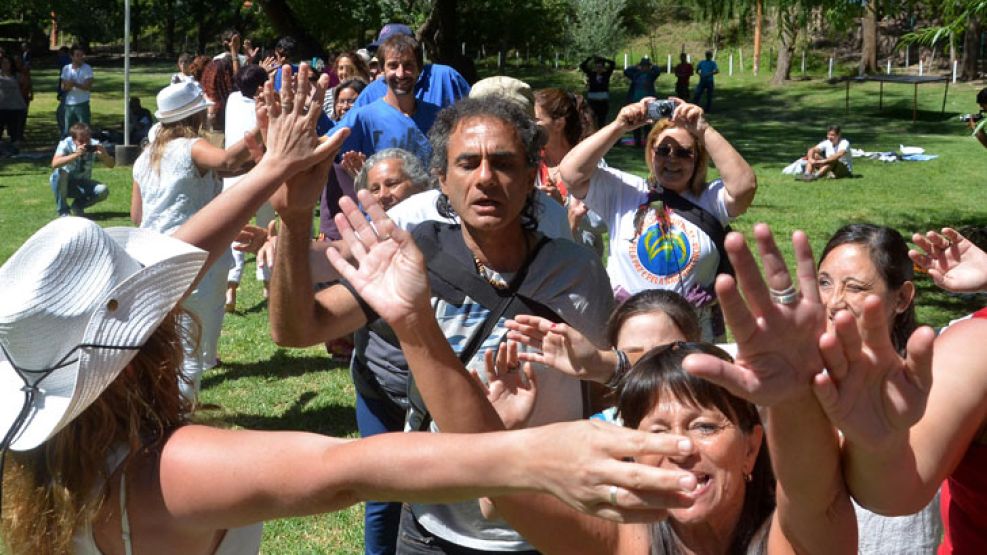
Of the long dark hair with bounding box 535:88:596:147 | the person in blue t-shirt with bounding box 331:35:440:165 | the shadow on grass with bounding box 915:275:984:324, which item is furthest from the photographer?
the shadow on grass with bounding box 915:275:984:324

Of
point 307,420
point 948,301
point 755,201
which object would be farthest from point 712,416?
point 755,201

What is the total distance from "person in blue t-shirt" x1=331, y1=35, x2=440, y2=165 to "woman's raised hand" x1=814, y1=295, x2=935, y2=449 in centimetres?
442

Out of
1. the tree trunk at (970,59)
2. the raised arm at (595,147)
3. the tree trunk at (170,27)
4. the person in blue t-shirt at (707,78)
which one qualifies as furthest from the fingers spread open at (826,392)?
the tree trunk at (170,27)

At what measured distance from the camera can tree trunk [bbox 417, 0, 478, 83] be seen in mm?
21359

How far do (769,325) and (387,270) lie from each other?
82 centimetres

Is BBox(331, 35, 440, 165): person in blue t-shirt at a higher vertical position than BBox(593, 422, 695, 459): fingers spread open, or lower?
higher

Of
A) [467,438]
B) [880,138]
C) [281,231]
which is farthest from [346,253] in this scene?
[880,138]

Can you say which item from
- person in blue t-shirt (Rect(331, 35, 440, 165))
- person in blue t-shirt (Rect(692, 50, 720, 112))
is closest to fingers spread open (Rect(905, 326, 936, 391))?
person in blue t-shirt (Rect(331, 35, 440, 165))

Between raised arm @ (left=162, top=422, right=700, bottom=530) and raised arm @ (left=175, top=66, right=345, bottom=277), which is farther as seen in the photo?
raised arm @ (left=175, top=66, right=345, bottom=277)

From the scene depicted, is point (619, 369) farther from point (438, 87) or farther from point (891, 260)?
point (438, 87)

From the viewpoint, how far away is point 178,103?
6.16 meters

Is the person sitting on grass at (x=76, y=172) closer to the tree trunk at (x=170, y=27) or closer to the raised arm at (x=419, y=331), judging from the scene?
the raised arm at (x=419, y=331)

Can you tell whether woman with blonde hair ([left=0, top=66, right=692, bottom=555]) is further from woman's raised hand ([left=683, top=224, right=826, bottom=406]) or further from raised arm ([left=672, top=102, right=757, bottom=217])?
raised arm ([left=672, top=102, right=757, bottom=217])

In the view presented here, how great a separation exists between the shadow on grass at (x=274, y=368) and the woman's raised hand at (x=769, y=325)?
258 inches
